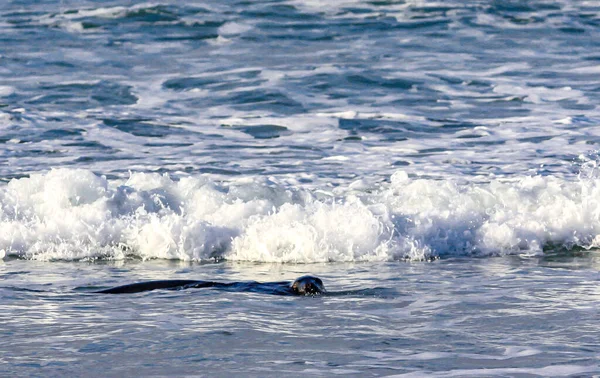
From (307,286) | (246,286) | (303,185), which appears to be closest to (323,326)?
(307,286)

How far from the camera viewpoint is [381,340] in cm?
491

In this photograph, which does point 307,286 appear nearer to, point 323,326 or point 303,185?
point 323,326

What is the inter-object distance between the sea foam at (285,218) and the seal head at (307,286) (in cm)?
146

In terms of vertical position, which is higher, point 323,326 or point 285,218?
point 323,326

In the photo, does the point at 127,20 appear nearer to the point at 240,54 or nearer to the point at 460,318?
the point at 240,54

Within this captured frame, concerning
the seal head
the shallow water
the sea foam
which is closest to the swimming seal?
the seal head

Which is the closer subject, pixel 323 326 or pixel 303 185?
pixel 323 326

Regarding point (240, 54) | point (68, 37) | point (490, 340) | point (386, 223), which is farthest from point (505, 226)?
point (68, 37)

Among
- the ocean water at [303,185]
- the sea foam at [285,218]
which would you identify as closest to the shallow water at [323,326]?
the ocean water at [303,185]

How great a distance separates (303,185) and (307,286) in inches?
130

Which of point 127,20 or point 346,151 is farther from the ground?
point 127,20

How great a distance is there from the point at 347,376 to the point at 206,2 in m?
13.4

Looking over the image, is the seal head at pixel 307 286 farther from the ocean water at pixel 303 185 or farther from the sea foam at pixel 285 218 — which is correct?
the sea foam at pixel 285 218

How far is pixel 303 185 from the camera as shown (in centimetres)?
929
